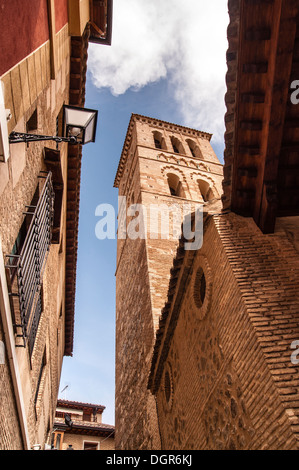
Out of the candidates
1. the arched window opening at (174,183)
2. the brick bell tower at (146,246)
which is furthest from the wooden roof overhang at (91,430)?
the arched window opening at (174,183)

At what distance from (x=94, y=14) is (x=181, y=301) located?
615 centimetres

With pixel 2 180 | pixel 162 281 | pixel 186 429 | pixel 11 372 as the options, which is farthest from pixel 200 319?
pixel 162 281

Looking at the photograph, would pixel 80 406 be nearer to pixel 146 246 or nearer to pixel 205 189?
pixel 146 246

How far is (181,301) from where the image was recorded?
5.49 m

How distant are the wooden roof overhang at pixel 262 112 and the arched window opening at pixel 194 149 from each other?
14942 millimetres

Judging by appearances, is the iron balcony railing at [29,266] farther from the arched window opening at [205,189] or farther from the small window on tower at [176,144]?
the small window on tower at [176,144]

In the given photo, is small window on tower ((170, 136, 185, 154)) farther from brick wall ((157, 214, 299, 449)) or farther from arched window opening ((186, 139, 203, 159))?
brick wall ((157, 214, 299, 449))

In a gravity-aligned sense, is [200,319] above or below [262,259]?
below

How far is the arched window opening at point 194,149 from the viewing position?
19312 millimetres

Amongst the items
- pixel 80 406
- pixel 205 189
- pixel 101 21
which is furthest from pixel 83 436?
pixel 101 21

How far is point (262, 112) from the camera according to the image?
402 cm

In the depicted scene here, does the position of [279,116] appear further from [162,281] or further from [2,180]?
[162,281]

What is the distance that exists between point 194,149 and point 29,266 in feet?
57.3

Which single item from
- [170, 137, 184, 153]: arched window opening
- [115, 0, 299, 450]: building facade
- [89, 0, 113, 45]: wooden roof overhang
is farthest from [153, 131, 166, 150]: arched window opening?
[115, 0, 299, 450]: building facade
